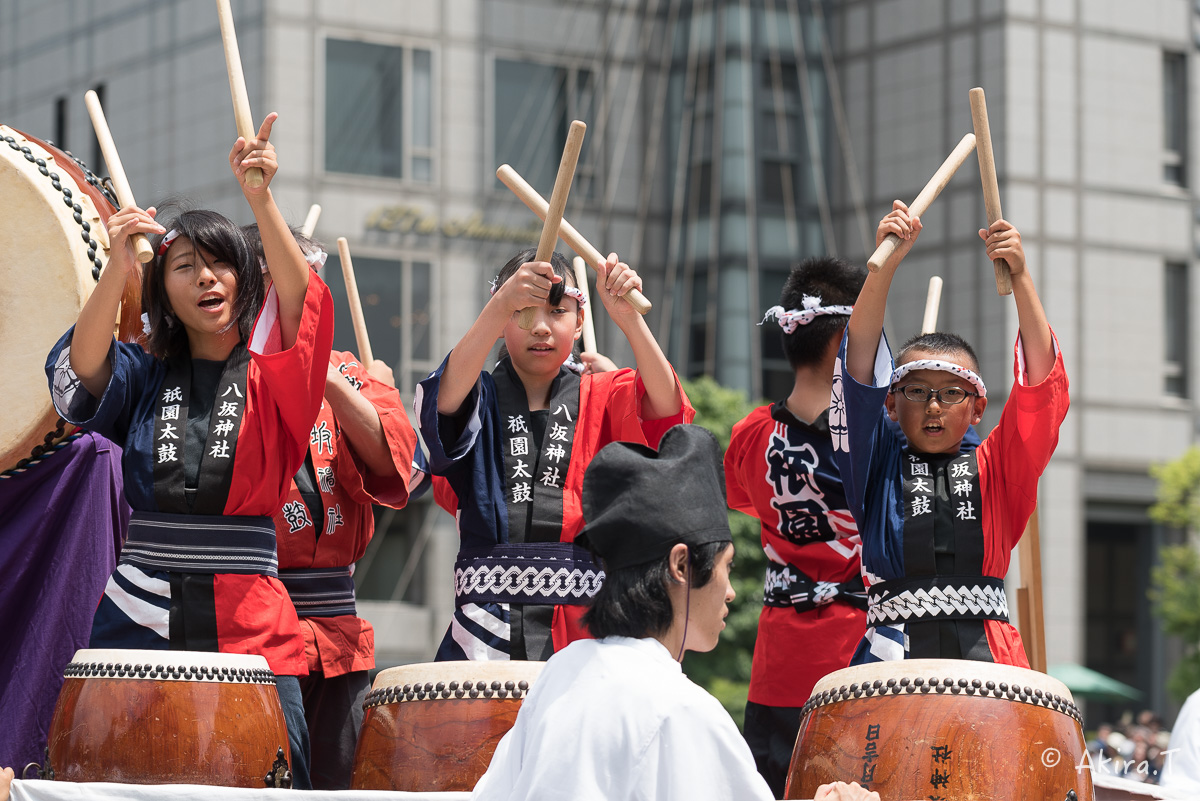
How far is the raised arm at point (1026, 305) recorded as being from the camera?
292 cm

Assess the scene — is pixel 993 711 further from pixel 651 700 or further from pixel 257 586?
pixel 257 586

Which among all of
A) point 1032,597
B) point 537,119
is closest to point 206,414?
point 1032,597

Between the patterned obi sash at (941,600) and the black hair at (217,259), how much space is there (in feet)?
4.33

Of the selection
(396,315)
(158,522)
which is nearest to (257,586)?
(158,522)

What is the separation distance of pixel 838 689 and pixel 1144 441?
16.2 metres

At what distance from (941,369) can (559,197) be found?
2.88 feet

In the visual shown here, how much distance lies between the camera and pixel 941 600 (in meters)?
2.99

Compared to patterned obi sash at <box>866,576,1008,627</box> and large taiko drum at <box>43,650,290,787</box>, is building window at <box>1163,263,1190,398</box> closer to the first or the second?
patterned obi sash at <box>866,576,1008,627</box>

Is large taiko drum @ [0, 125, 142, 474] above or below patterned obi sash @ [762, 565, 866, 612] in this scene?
above

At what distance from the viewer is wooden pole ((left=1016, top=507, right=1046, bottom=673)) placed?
3.55 m

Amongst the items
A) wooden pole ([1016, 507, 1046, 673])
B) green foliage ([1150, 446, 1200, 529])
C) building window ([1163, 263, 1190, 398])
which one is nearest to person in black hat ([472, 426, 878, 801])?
wooden pole ([1016, 507, 1046, 673])

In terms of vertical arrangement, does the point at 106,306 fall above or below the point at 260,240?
below

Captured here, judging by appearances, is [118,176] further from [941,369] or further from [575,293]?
[941,369]

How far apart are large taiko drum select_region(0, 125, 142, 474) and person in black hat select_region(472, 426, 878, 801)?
155 centimetres
